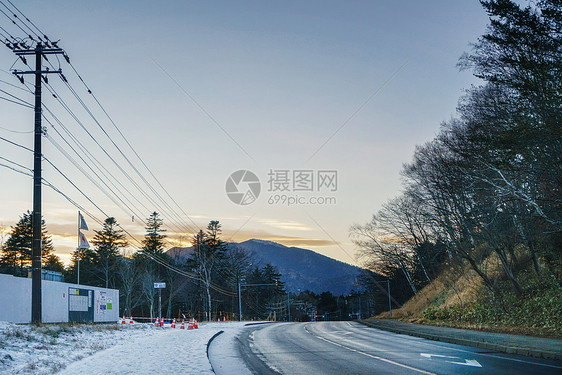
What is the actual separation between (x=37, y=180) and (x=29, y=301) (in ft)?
33.6

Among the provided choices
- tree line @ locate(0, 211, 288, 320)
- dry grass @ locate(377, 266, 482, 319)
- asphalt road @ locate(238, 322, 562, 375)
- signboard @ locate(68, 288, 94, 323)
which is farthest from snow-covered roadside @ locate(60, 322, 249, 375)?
tree line @ locate(0, 211, 288, 320)

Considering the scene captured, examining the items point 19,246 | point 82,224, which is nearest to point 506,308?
point 82,224

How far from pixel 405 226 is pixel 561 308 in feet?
95.9

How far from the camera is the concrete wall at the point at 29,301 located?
28.8 metres

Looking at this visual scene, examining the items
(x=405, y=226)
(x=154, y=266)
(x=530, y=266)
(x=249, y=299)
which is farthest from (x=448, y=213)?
(x=249, y=299)

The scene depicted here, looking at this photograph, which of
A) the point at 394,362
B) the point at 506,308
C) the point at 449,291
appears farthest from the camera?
the point at 449,291

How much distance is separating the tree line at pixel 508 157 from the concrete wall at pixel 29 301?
2707 cm

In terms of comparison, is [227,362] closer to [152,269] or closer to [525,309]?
[525,309]

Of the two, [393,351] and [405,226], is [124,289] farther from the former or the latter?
[393,351]

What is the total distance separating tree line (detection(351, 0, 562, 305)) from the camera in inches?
720

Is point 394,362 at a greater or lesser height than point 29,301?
lesser

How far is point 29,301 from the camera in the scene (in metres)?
31.0

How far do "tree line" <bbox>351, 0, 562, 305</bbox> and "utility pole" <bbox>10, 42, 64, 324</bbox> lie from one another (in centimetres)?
2132

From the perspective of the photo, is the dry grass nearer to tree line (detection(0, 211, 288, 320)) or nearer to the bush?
the bush
